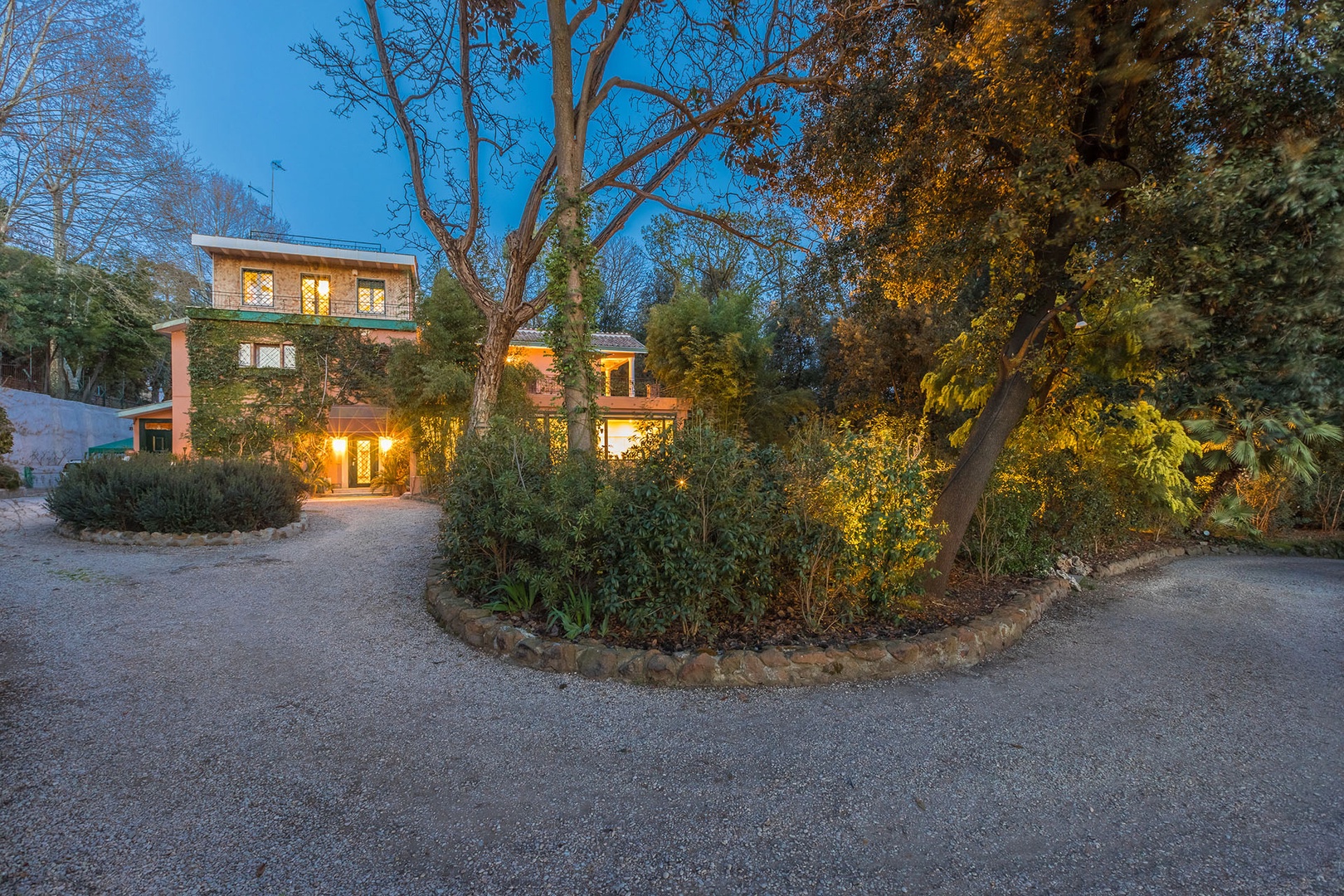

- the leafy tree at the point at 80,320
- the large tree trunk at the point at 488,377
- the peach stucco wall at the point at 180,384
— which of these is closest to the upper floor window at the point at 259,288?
the peach stucco wall at the point at 180,384

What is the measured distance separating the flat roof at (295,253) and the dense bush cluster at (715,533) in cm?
1692

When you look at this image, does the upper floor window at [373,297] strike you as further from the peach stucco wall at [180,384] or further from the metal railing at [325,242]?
the peach stucco wall at [180,384]

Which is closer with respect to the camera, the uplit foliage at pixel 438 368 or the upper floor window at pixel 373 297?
the uplit foliage at pixel 438 368

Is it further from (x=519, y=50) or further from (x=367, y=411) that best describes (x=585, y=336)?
(x=367, y=411)

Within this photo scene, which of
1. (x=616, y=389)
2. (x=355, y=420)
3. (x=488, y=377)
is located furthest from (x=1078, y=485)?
(x=355, y=420)

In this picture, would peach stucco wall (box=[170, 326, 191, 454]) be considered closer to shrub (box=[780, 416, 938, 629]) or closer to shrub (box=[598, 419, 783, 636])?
shrub (box=[598, 419, 783, 636])

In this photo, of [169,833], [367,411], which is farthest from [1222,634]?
[367,411]

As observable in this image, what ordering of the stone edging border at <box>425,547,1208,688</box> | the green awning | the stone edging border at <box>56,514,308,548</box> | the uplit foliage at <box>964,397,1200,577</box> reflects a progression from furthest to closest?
1. the green awning
2. the stone edging border at <box>56,514,308,548</box>
3. the uplit foliage at <box>964,397,1200,577</box>
4. the stone edging border at <box>425,547,1208,688</box>

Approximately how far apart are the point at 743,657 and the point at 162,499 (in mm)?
8076

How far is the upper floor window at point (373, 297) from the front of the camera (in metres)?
18.4

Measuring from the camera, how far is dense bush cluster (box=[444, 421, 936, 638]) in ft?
12.2

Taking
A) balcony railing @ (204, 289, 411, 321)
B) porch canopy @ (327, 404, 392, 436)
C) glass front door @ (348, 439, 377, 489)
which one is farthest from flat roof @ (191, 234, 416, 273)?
glass front door @ (348, 439, 377, 489)

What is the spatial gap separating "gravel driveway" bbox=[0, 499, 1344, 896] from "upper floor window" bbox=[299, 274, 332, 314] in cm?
1576

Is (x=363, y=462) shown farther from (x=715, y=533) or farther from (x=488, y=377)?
(x=715, y=533)
